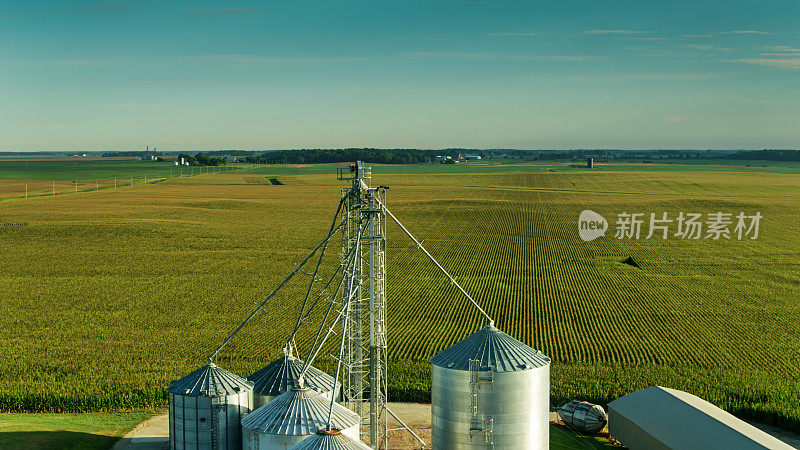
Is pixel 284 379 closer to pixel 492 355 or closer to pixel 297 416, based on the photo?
pixel 297 416

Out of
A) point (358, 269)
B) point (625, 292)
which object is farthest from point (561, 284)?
point (358, 269)

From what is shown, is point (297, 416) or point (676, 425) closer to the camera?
point (297, 416)

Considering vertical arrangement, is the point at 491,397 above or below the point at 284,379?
above

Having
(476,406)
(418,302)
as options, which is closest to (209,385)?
(476,406)

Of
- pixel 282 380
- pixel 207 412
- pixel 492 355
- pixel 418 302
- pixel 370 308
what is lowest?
pixel 418 302

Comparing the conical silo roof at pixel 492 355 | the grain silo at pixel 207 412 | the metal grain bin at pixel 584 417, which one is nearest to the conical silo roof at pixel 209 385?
the grain silo at pixel 207 412

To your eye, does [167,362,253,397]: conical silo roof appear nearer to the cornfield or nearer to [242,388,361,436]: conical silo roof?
[242,388,361,436]: conical silo roof

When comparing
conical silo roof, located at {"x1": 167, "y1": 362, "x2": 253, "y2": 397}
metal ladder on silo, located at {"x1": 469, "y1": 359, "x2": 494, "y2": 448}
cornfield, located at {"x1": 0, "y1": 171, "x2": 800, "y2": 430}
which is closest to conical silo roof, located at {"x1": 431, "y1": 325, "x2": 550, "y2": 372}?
metal ladder on silo, located at {"x1": 469, "y1": 359, "x2": 494, "y2": 448}

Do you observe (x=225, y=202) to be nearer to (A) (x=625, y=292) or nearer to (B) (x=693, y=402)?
(A) (x=625, y=292)
